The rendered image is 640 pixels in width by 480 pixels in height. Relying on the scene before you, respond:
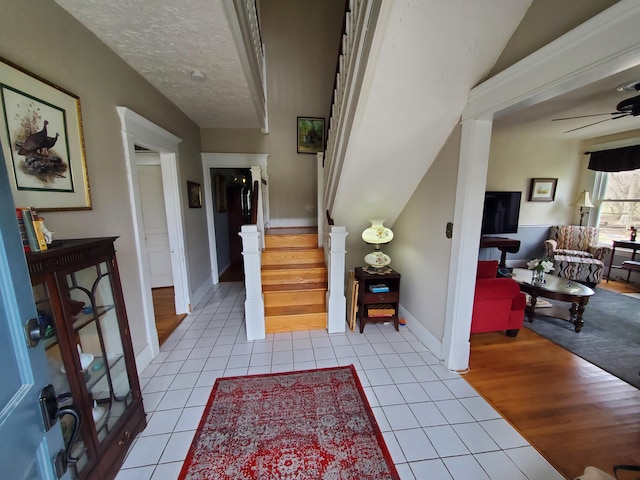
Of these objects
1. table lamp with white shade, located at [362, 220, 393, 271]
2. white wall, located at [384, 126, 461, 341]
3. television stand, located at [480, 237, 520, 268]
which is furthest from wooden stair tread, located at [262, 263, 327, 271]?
television stand, located at [480, 237, 520, 268]

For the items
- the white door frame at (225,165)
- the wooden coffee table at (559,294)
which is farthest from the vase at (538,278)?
the white door frame at (225,165)

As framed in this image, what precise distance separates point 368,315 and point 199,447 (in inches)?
74.8

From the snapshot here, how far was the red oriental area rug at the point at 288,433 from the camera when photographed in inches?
55.4

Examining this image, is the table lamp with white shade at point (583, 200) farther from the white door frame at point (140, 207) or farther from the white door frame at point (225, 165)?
the white door frame at point (140, 207)

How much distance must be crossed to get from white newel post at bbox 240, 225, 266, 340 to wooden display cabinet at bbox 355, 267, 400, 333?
112 centimetres

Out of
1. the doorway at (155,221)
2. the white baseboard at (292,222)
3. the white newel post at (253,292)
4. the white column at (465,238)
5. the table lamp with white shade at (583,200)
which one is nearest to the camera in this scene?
the white column at (465,238)

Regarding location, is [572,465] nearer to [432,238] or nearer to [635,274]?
[432,238]

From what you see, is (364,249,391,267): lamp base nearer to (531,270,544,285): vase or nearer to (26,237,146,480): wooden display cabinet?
(531,270,544,285): vase

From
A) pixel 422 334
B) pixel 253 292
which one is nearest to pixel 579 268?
pixel 422 334

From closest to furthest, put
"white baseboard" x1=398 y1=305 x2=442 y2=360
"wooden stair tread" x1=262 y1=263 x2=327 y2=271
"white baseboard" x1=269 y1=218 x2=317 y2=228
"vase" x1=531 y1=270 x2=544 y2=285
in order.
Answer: "white baseboard" x1=398 y1=305 x2=442 y2=360 < "vase" x1=531 y1=270 x2=544 y2=285 < "wooden stair tread" x1=262 y1=263 x2=327 y2=271 < "white baseboard" x1=269 y1=218 x2=317 y2=228

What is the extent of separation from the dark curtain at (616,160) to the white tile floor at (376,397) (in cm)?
474

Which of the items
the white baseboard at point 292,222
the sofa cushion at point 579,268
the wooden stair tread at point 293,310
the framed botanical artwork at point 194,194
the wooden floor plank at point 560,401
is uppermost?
the framed botanical artwork at point 194,194

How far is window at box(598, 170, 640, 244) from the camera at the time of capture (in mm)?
4441

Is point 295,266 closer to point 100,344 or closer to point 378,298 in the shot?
point 378,298
